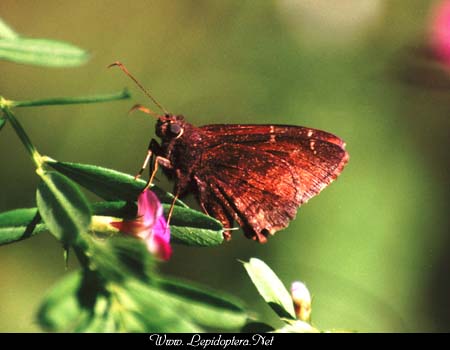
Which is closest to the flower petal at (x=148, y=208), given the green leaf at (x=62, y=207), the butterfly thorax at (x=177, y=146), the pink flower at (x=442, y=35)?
the green leaf at (x=62, y=207)

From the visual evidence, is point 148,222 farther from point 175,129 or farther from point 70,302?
point 175,129

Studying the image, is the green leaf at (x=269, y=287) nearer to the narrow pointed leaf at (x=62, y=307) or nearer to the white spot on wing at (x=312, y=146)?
the narrow pointed leaf at (x=62, y=307)

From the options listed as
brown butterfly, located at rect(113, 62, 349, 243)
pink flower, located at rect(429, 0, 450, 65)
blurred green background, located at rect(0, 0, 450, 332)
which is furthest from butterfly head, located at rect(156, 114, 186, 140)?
blurred green background, located at rect(0, 0, 450, 332)

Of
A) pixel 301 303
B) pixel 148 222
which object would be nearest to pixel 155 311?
pixel 148 222

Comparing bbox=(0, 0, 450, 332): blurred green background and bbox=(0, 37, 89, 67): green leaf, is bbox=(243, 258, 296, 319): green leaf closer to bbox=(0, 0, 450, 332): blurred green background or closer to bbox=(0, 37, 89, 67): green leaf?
bbox=(0, 37, 89, 67): green leaf
